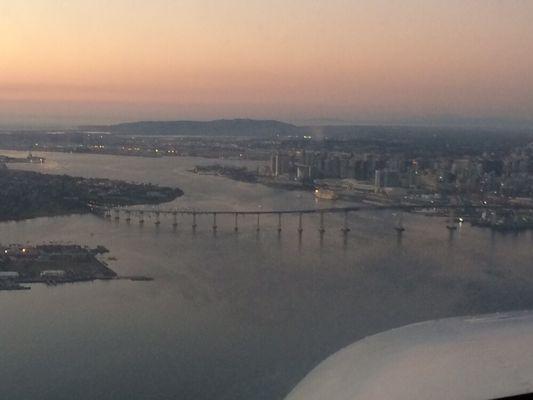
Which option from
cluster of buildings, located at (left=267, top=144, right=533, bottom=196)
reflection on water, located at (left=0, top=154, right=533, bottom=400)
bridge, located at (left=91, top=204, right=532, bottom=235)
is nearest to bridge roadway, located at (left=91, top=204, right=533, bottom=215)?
bridge, located at (left=91, top=204, right=532, bottom=235)

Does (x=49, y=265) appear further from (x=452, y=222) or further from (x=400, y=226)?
(x=452, y=222)

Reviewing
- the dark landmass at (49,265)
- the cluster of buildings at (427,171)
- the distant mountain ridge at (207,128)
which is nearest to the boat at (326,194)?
the cluster of buildings at (427,171)

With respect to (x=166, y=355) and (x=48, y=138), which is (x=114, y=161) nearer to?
(x=48, y=138)

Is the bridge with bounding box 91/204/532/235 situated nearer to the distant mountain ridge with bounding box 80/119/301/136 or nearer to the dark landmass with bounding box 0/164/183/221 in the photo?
the dark landmass with bounding box 0/164/183/221

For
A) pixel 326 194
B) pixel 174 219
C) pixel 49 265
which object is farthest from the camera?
pixel 326 194

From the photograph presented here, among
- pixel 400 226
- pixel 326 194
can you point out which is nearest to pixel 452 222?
pixel 400 226

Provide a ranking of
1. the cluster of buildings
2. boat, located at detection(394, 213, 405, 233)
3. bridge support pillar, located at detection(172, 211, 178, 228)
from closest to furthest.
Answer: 1. boat, located at detection(394, 213, 405, 233)
2. the cluster of buildings
3. bridge support pillar, located at detection(172, 211, 178, 228)

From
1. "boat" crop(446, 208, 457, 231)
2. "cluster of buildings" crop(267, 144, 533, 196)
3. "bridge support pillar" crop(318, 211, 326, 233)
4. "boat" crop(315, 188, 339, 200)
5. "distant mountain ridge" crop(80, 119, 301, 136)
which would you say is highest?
"distant mountain ridge" crop(80, 119, 301, 136)
